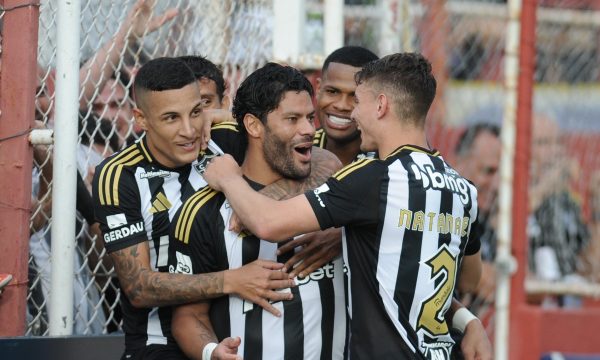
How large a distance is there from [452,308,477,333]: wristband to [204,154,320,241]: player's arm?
34.0 inches

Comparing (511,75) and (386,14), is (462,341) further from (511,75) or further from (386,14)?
(386,14)

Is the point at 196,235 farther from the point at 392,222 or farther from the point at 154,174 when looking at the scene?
the point at 392,222

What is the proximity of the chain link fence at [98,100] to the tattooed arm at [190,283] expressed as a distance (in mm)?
977

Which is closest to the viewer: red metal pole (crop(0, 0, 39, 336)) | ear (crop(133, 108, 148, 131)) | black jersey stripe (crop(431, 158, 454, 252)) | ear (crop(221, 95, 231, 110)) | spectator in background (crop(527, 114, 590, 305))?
black jersey stripe (crop(431, 158, 454, 252))

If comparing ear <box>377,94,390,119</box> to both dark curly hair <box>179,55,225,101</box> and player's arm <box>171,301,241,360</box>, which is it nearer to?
player's arm <box>171,301,241,360</box>

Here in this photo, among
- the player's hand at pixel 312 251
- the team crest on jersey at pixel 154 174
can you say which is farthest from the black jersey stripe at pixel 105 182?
the player's hand at pixel 312 251

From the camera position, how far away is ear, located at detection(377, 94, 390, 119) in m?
4.25

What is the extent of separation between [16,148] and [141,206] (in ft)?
2.49

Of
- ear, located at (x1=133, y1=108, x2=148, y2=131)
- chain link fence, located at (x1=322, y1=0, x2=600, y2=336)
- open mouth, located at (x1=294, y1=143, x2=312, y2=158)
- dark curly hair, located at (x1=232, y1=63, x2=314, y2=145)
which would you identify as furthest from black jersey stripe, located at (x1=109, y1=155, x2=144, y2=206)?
chain link fence, located at (x1=322, y1=0, x2=600, y2=336)

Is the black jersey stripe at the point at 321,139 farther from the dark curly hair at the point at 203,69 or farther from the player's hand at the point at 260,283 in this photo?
the player's hand at the point at 260,283

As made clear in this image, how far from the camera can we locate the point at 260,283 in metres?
4.16

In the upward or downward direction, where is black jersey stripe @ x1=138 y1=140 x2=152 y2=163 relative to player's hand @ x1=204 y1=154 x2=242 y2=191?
upward

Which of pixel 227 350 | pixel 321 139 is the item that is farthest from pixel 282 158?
pixel 321 139

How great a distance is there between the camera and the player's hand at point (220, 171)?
4.28m
